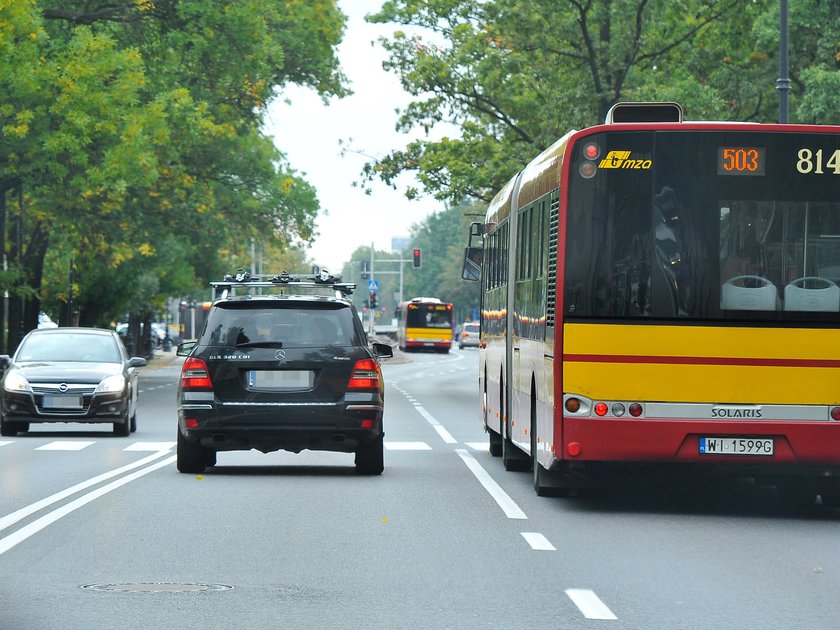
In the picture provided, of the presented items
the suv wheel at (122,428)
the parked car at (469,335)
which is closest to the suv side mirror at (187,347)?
the suv wheel at (122,428)

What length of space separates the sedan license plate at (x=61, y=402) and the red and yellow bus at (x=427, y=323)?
72.7 metres

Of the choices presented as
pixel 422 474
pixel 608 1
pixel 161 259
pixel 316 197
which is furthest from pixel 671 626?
pixel 161 259

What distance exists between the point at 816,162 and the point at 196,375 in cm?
612

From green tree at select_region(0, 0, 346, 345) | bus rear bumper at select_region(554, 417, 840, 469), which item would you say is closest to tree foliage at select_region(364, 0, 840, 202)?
green tree at select_region(0, 0, 346, 345)

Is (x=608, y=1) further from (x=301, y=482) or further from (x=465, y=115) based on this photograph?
(x=301, y=482)

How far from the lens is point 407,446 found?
22.8 m

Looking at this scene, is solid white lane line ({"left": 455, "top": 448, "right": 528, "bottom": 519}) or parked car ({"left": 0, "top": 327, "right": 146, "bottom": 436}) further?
parked car ({"left": 0, "top": 327, "right": 146, "bottom": 436})

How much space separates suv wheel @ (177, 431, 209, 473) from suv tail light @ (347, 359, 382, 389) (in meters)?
1.72

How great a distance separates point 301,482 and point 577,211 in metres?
4.39

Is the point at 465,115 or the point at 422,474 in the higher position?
the point at 465,115

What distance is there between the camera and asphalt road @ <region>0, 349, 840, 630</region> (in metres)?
8.44

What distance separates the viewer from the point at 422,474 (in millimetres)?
17656

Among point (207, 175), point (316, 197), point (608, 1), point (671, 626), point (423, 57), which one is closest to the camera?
point (671, 626)

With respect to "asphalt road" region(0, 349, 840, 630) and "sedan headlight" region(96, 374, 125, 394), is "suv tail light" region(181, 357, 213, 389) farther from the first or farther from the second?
"sedan headlight" region(96, 374, 125, 394)
